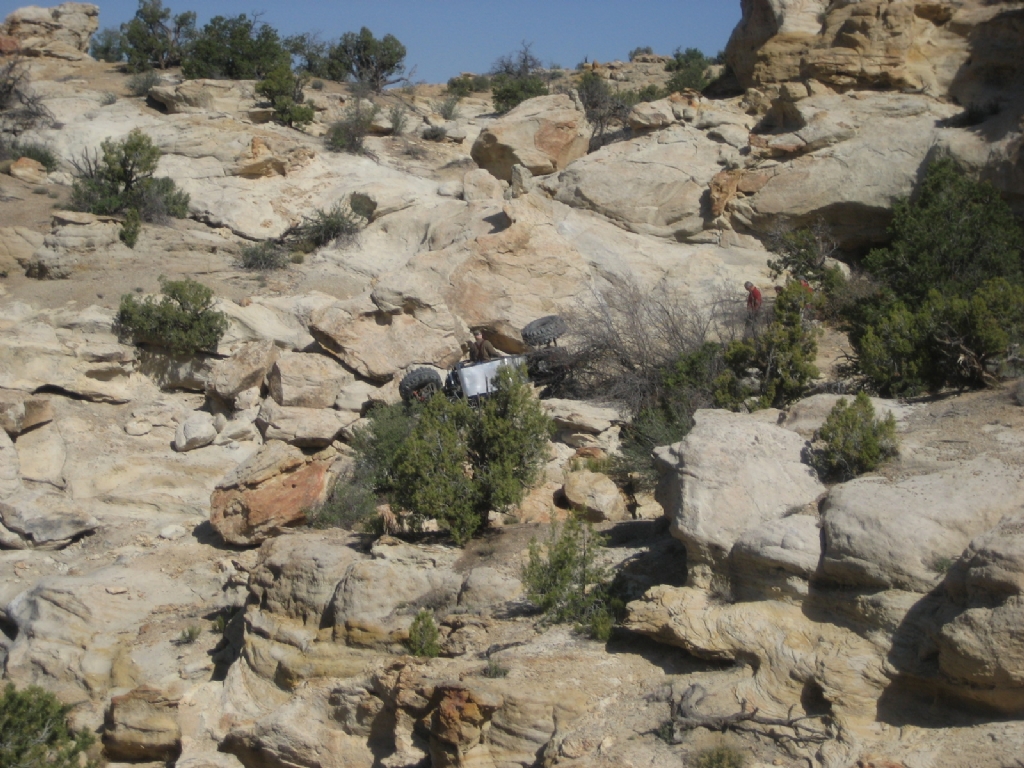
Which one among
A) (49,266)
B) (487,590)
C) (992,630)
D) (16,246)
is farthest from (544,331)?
(992,630)

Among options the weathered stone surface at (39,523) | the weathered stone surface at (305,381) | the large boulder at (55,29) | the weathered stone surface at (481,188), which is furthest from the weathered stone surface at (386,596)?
the large boulder at (55,29)

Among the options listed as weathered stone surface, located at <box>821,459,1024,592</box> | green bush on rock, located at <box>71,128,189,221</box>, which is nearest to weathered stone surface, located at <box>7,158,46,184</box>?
green bush on rock, located at <box>71,128,189,221</box>

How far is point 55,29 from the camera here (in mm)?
30609

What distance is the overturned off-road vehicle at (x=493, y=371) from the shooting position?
12.5m

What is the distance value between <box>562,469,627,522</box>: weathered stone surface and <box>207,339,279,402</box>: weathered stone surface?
5815 millimetres

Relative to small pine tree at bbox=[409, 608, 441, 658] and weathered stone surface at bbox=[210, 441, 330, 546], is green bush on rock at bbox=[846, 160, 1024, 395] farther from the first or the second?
weathered stone surface at bbox=[210, 441, 330, 546]

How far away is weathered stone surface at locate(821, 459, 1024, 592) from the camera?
5.53 meters

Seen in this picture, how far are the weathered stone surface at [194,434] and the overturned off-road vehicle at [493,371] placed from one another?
8.92 feet

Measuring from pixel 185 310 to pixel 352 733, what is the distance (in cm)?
873

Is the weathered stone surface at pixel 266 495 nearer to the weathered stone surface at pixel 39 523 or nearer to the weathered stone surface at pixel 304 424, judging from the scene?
the weathered stone surface at pixel 304 424

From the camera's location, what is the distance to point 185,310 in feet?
47.3

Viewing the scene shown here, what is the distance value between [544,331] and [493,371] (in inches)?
71.7

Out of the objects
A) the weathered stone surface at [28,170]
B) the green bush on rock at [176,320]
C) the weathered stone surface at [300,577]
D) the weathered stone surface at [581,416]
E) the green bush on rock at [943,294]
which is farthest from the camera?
the weathered stone surface at [28,170]

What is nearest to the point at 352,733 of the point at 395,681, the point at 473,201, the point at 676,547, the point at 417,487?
the point at 395,681
